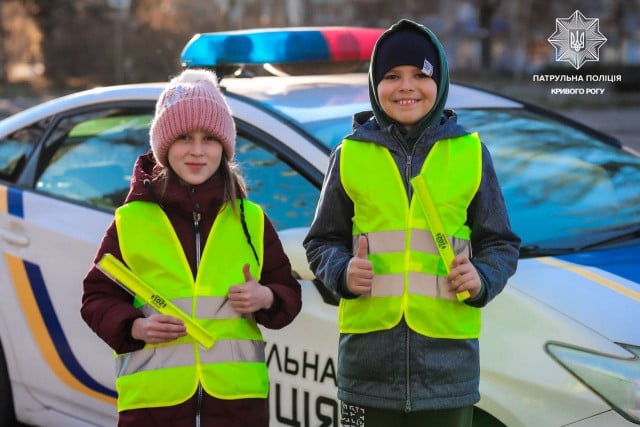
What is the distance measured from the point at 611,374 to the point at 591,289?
275mm

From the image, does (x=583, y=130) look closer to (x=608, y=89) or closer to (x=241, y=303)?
(x=241, y=303)

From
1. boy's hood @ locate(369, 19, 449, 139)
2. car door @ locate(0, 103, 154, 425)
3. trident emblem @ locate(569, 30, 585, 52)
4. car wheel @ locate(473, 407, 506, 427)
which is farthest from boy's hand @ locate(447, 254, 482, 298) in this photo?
trident emblem @ locate(569, 30, 585, 52)

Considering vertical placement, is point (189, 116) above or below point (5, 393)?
above

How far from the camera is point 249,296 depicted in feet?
7.07

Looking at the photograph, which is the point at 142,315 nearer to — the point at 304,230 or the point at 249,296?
the point at 249,296

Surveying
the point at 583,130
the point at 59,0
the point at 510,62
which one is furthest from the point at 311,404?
the point at 510,62

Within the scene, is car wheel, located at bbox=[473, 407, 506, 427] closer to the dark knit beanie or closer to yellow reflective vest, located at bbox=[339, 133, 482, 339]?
yellow reflective vest, located at bbox=[339, 133, 482, 339]

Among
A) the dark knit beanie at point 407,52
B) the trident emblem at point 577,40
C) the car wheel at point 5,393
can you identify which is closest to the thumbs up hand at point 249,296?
the dark knit beanie at point 407,52

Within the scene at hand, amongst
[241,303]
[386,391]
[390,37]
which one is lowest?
[386,391]

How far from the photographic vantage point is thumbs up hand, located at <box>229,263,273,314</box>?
84.9 inches

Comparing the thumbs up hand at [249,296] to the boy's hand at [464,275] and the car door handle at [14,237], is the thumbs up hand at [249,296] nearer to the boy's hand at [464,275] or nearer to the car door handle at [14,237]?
the boy's hand at [464,275]

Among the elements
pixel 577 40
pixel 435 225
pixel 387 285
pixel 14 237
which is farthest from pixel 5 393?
pixel 577 40

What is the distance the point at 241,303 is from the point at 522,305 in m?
0.79

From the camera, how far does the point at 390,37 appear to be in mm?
2256
